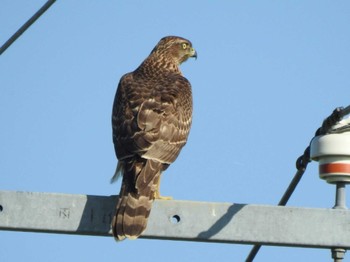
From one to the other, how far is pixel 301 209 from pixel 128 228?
1.12 metres

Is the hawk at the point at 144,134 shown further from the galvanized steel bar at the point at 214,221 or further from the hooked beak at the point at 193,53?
the hooked beak at the point at 193,53

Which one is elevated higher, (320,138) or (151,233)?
(320,138)

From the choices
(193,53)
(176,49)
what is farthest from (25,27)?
(193,53)

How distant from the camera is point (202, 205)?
4613 mm

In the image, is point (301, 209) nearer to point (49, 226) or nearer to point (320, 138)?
point (320, 138)

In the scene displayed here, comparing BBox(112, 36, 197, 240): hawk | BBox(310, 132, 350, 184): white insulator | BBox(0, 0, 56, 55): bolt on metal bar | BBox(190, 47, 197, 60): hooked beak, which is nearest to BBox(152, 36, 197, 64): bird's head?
BBox(190, 47, 197, 60): hooked beak

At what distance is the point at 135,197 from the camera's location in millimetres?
5852

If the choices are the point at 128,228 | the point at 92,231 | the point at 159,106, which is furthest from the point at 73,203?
the point at 159,106

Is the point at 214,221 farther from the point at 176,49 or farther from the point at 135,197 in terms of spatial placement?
the point at 176,49

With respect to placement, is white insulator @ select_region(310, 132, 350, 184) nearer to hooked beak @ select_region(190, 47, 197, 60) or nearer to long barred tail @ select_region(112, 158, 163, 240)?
long barred tail @ select_region(112, 158, 163, 240)

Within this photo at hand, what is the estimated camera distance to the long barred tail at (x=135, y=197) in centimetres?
508

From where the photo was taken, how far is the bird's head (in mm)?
9516

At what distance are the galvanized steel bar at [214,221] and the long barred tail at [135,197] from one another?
0.37m

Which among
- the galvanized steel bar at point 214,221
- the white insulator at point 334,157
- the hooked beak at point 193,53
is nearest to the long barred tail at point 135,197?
the galvanized steel bar at point 214,221
